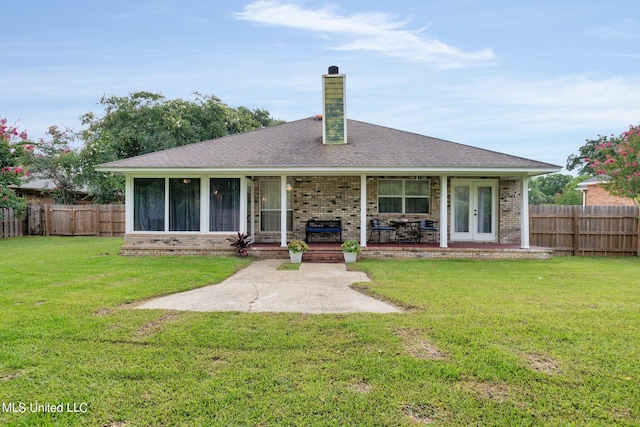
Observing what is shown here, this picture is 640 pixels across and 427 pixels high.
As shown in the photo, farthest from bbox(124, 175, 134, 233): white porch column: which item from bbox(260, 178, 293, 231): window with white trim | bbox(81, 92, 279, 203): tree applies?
bbox(81, 92, 279, 203): tree

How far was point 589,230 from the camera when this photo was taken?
11.5 metres

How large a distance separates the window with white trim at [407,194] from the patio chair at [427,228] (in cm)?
49

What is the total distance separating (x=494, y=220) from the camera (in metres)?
11.7

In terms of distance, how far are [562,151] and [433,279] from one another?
39164mm

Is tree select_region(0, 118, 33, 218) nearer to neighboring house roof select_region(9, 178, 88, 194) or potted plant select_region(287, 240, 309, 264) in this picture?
neighboring house roof select_region(9, 178, 88, 194)

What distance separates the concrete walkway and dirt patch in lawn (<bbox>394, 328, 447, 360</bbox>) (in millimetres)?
852

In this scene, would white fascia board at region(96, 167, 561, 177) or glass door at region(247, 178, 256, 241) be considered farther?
glass door at region(247, 178, 256, 241)

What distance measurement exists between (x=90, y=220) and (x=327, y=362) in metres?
18.1

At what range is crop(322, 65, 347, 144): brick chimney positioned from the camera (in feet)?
39.9

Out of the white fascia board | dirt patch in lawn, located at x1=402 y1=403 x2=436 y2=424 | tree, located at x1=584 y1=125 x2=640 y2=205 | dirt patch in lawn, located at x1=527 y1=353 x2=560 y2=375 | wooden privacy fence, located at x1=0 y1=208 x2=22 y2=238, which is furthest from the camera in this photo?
wooden privacy fence, located at x1=0 y1=208 x2=22 y2=238

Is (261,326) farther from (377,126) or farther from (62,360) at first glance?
(377,126)

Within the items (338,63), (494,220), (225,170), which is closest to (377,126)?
(338,63)

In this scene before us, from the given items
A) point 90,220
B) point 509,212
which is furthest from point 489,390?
point 90,220

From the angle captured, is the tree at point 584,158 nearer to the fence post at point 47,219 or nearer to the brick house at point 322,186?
the brick house at point 322,186
